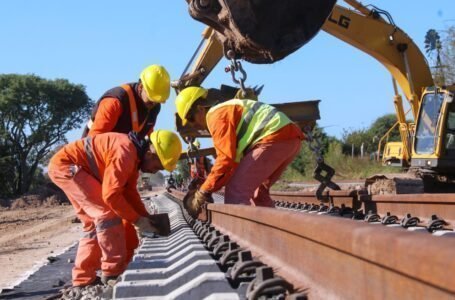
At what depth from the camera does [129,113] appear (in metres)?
5.75

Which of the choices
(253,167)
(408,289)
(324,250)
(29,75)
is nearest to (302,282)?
(324,250)

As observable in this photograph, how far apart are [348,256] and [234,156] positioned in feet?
11.7

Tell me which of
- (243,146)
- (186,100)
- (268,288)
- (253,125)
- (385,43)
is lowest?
(268,288)

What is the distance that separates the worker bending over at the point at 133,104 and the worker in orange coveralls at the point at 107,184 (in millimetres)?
350

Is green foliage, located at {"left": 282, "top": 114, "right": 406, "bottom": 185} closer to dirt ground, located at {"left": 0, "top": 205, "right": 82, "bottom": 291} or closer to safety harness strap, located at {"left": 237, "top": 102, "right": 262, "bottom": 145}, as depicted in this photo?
dirt ground, located at {"left": 0, "top": 205, "right": 82, "bottom": 291}

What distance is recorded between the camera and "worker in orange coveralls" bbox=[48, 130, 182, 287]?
15.6 feet

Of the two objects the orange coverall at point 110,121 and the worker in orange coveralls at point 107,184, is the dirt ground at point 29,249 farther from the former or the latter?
the worker in orange coveralls at point 107,184

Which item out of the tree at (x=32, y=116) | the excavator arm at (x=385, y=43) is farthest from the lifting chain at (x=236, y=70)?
the tree at (x=32, y=116)

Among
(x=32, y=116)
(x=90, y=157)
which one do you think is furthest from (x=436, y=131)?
(x=32, y=116)

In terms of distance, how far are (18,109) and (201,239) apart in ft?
174

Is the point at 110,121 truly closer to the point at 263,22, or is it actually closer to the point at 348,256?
the point at 263,22

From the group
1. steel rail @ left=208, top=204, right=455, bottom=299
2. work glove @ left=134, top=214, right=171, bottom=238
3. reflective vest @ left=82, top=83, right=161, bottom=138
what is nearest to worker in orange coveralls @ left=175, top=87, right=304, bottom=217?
reflective vest @ left=82, top=83, right=161, bottom=138

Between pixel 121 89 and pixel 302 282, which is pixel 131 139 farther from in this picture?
pixel 302 282

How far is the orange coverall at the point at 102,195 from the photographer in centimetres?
474
